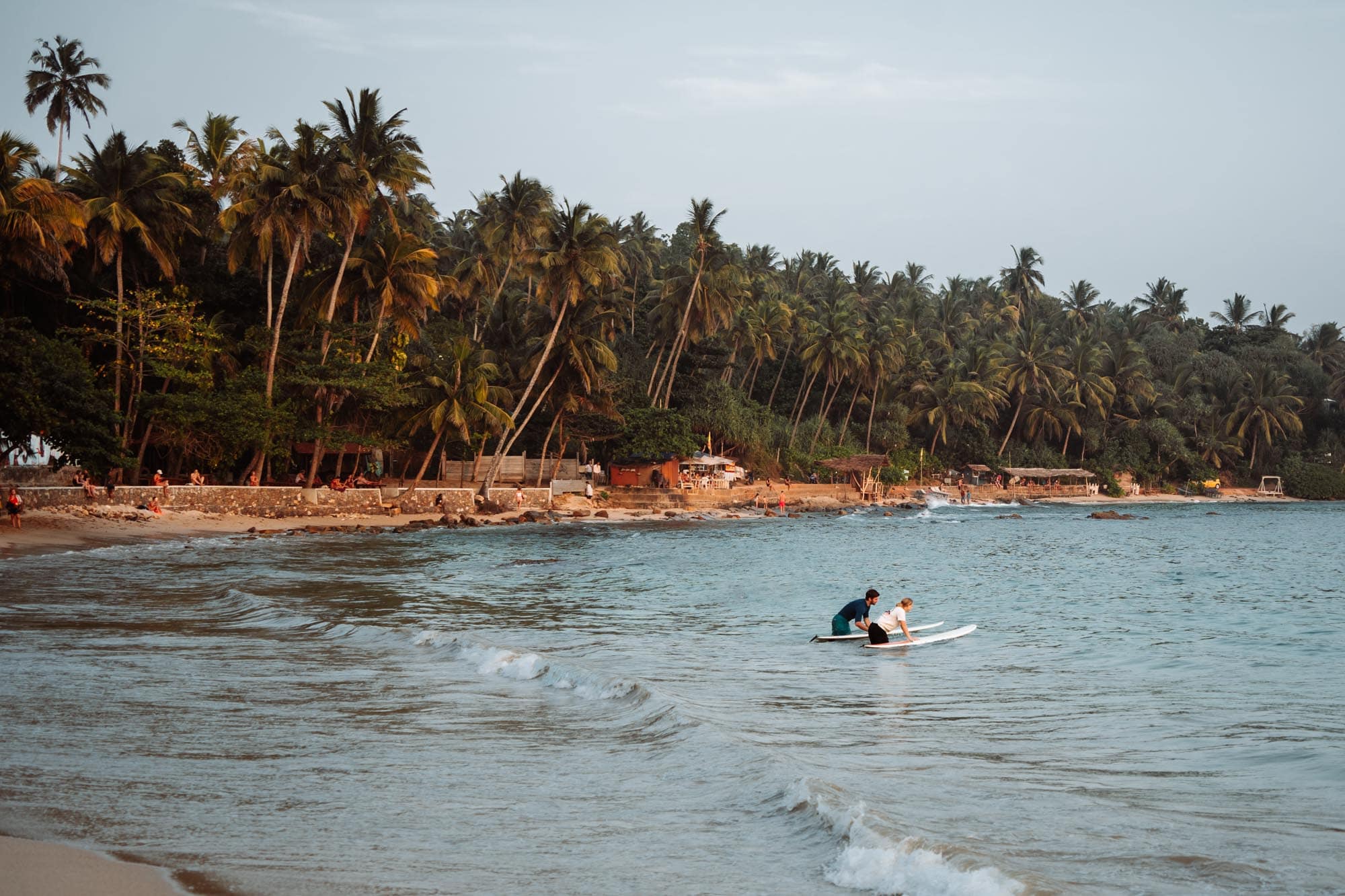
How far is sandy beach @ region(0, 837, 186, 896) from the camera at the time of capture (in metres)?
4.71

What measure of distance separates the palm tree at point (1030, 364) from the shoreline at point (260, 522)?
17515 millimetres

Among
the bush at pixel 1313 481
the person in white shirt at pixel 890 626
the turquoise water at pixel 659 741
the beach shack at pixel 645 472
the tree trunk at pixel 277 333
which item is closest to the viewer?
the turquoise water at pixel 659 741

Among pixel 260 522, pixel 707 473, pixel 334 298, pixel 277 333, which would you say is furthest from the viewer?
pixel 707 473

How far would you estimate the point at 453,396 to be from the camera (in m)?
41.7

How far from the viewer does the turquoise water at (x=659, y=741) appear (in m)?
5.56

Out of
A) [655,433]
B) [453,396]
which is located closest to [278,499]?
[453,396]

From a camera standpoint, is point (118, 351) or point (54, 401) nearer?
point (54, 401)

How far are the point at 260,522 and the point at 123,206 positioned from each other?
11.0 m

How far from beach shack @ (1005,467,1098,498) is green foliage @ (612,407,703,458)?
31.8 m

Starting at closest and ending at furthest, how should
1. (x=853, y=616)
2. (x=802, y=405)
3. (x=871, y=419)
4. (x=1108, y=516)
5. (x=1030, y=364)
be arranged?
(x=853, y=616) < (x=1108, y=516) < (x=871, y=419) < (x=802, y=405) < (x=1030, y=364)

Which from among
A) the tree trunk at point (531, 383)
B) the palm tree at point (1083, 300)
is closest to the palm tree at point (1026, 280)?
Result: the palm tree at point (1083, 300)

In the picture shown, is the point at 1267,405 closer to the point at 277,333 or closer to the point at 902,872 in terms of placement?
the point at 277,333

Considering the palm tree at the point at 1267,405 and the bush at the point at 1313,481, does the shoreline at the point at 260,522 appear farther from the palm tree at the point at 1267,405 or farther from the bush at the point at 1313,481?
the bush at the point at 1313,481

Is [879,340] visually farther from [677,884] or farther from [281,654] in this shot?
[677,884]
